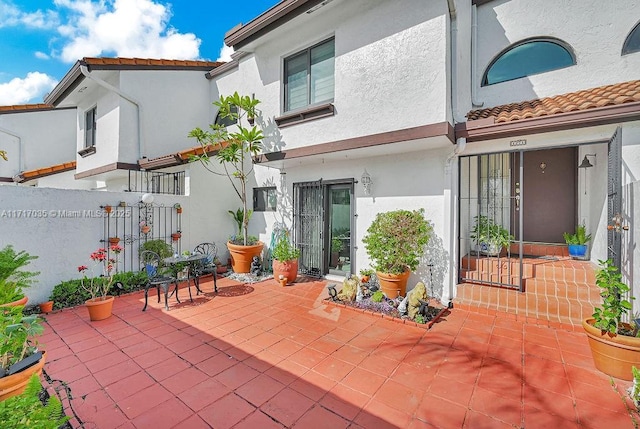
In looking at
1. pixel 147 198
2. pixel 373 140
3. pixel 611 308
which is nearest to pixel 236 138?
pixel 147 198

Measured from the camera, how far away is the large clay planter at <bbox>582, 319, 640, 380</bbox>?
3412 millimetres

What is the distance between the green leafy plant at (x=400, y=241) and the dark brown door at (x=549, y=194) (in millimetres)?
3883

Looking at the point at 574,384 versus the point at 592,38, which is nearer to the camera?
the point at 574,384

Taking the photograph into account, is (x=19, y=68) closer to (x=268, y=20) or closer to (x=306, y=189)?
(x=268, y=20)

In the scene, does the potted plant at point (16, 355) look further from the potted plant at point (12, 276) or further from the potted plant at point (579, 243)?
the potted plant at point (579, 243)

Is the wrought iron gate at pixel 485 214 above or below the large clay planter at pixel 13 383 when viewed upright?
above

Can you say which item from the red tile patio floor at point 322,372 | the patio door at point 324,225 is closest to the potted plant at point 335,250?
the patio door at point 324,225

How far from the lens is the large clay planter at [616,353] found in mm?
3412

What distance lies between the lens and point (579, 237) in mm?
7145

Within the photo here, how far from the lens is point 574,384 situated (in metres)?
3.47

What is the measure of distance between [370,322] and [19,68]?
56.3 ft

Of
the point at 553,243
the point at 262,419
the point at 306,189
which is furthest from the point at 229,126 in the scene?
the point at 553,243

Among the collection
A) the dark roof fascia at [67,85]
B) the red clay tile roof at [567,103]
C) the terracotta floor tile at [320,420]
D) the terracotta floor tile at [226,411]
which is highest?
the dark roof fascia at [67,85]

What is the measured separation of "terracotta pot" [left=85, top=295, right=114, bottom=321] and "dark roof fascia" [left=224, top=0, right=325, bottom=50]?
7309 millimetres
